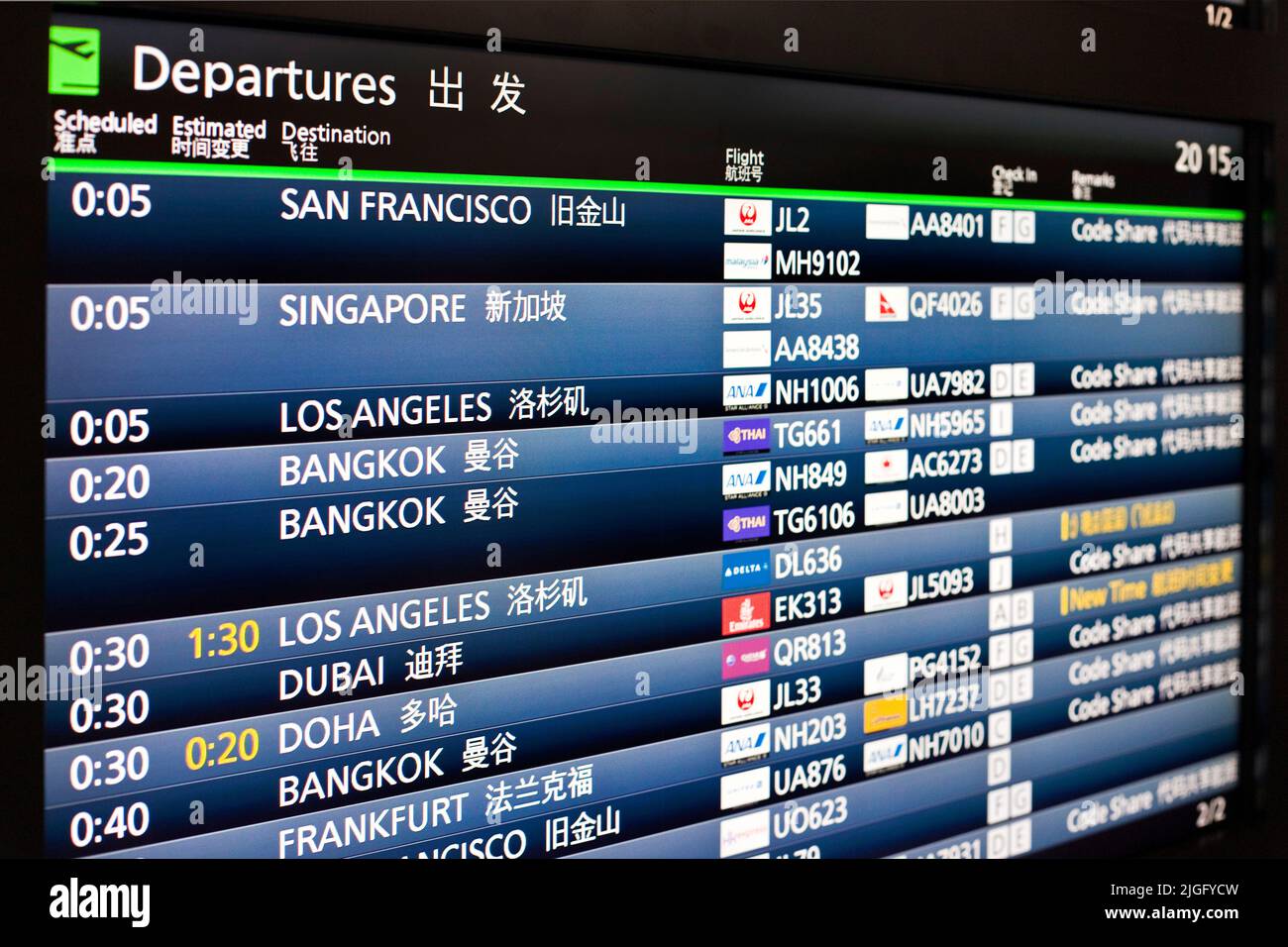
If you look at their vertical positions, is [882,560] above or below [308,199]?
below

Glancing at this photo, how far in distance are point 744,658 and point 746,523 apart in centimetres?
16

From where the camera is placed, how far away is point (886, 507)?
1.72 meters

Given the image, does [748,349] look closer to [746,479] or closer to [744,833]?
[746,479]

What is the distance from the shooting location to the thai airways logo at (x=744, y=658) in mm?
1603

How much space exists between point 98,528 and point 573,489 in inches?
19.3

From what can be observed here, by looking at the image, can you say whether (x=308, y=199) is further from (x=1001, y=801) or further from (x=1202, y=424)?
(x=1202, y=424)

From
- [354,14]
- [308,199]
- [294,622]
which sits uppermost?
[354,14]

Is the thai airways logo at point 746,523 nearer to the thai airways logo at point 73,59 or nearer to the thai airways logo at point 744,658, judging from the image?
the thai airways logo at point 744,658

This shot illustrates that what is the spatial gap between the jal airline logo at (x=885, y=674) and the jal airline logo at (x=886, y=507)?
17cm

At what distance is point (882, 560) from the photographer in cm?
172

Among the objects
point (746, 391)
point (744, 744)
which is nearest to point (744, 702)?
point (744, 744)

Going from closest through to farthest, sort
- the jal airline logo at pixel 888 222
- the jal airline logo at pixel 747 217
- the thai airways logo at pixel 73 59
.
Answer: the thai airways logo at pixel 73 59, the jal airline logo at pixel 747 217, the jal airline logo at pixel 888 222

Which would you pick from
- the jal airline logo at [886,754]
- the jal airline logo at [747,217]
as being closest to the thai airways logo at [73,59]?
the jal airline logo at [747,217]
